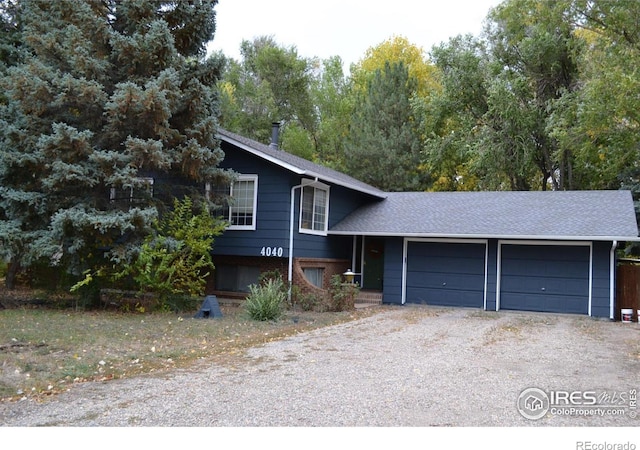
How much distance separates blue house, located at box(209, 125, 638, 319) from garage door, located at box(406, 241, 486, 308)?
0.09 feet

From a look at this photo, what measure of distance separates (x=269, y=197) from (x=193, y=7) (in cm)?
500

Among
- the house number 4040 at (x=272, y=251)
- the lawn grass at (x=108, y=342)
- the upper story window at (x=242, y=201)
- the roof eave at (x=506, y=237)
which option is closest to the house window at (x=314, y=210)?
the roof eave at (x=506, y=237)

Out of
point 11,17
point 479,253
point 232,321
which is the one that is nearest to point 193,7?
point 11,17

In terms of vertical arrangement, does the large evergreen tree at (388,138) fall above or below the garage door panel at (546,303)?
above

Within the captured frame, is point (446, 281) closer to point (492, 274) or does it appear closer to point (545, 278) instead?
point (492, 274)

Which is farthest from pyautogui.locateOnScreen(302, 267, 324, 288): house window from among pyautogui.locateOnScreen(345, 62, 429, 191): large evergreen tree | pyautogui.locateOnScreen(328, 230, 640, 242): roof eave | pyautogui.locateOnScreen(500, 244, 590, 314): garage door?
pyautogui.locateOnScreen(345, 62, 429, 191): large evergreen tree

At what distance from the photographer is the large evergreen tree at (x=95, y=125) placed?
38.5 ft

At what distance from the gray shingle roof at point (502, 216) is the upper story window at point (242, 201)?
8.67ft

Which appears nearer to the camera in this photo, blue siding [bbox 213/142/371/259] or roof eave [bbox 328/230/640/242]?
roof eave [bbox 328/230/640/242]

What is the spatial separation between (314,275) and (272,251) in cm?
193

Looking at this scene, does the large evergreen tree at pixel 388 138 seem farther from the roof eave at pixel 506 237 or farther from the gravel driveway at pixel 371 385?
the gravel driveway at pixel 371 385

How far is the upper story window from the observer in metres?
15.5

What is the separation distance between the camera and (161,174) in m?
14.7

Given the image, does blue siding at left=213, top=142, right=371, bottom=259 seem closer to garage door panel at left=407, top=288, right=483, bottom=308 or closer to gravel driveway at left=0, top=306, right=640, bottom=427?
garage door panel at left=407, top=288, right=483, bottom=308
